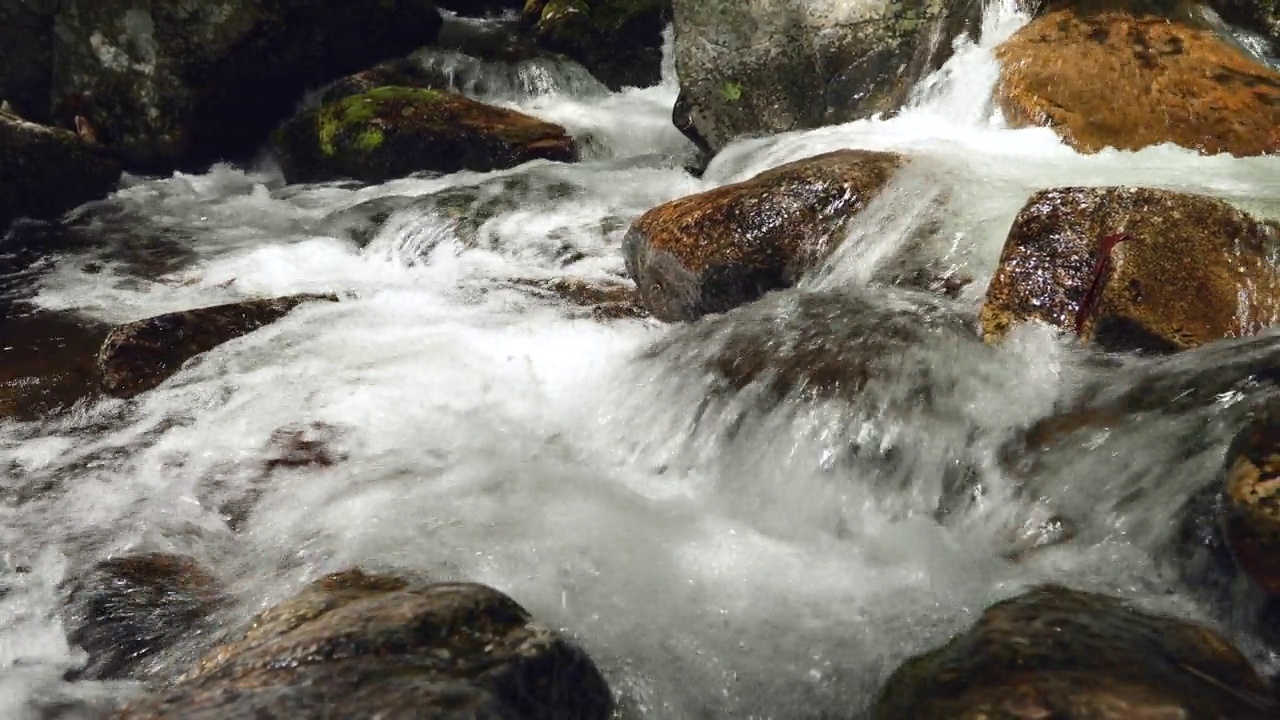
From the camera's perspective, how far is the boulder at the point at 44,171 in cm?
873

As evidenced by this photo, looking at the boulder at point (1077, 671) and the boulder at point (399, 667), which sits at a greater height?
the boulder at point (1077, 671)

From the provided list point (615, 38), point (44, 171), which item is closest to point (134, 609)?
point (44, 171)

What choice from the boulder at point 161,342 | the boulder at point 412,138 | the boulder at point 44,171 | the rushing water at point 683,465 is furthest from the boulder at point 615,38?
the boulder at point 161,342

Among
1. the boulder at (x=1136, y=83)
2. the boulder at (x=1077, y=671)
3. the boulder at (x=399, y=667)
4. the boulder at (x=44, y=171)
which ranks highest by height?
the boulder at (x=1136, y=83)

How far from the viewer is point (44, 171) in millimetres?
9102

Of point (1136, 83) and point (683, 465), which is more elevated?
point (1136, 83)

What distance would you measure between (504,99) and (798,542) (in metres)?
10.0

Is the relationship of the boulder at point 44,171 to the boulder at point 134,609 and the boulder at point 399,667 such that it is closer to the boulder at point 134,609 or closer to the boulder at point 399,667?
the boulder at point 134,609

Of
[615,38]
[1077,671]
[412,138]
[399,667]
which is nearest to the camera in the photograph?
[1077,671]

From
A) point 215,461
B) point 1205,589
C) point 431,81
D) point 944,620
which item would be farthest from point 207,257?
point 1205,589

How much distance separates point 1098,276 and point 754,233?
6.34ft

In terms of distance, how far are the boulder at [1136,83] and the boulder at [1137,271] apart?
1854 millimetres

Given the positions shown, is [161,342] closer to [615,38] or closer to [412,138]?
[412,138]

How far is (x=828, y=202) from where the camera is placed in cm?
522
